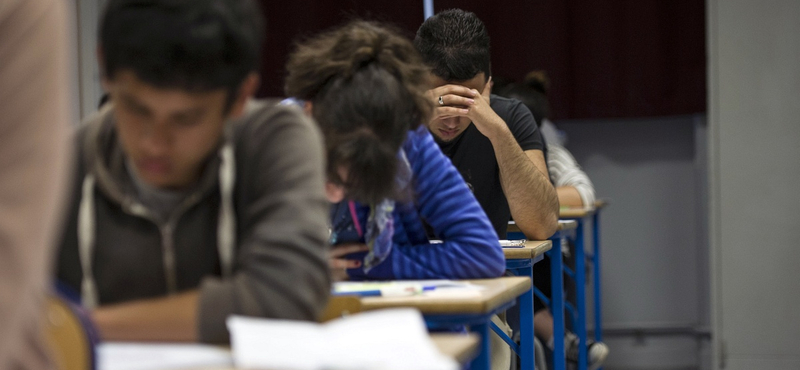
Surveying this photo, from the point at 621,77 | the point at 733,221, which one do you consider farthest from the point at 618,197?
the point at 733,221

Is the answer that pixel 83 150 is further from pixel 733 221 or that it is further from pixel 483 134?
pixel 733 221

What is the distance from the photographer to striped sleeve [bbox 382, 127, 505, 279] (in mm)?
1881

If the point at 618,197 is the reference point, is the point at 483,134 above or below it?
above

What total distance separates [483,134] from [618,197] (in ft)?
8.52

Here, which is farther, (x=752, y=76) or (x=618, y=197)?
(x=618, y=197)

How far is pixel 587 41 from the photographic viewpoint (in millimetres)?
5094

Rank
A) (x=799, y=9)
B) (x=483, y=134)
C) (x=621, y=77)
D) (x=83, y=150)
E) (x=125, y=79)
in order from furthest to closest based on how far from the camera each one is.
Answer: (x=621, y=77)
(x=799, y=9)
(x=483, y=134)
(x=83, y=150)
(x=125, y=79)

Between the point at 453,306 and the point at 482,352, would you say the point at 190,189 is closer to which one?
the point at 453,306

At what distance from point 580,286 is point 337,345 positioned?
323 centimetres

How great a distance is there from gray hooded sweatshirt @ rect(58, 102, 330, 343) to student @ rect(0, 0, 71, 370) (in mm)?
413

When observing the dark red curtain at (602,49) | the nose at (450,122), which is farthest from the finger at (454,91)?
the dark red curtain at (602,49)

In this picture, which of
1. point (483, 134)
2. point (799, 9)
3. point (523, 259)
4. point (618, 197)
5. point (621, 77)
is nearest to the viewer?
point (523, 259)

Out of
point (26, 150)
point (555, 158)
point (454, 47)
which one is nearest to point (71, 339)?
point (26, 150)

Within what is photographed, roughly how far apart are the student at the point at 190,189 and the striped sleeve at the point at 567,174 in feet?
9.87
